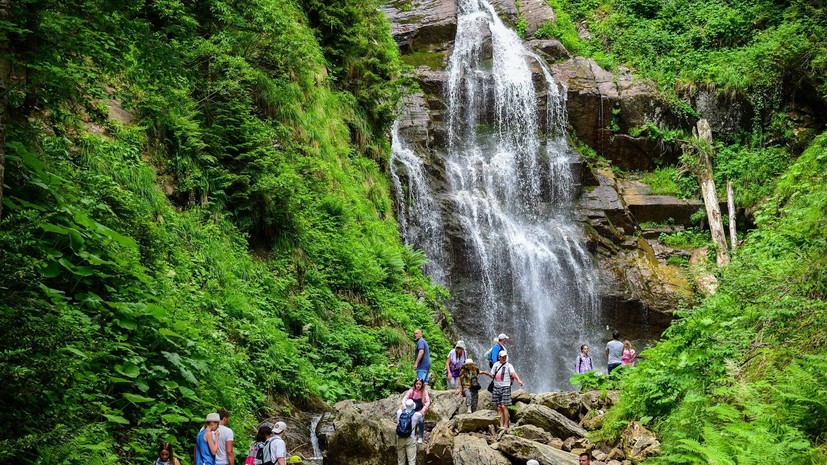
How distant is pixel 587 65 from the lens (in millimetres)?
28656

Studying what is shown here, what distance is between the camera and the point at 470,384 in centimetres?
1153

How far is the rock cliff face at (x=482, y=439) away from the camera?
862 centimetres

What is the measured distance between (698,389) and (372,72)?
15012mm

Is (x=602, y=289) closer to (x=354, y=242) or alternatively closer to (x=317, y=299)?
(x=354, y=242)

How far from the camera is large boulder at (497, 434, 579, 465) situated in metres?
8.62

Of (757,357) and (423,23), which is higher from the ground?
(423,23)

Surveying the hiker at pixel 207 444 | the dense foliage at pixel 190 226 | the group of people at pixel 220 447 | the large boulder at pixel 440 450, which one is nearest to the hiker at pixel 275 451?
the group of people at pixel 220 447

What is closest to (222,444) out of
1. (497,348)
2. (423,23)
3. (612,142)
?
(497,348)

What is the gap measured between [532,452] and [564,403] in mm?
2938

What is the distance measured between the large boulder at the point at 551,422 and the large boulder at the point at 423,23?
69.5 ft

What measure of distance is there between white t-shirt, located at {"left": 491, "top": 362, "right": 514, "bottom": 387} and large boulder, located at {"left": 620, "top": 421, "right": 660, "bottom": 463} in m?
2.22

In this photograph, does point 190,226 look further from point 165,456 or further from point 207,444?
point 165,456

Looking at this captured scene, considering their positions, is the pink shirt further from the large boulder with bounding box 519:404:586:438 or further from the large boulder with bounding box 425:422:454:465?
the large boulder with bounding box 425:422:454:465

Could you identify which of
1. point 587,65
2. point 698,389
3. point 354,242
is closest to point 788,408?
point 698,389
